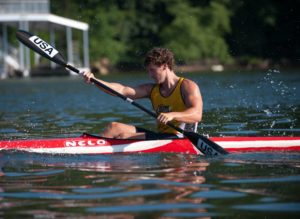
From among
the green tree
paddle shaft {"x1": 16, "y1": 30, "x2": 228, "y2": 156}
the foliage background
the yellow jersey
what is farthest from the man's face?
the green tree

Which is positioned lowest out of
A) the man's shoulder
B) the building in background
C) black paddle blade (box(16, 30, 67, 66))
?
the man's shoulder

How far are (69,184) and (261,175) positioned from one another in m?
2.00

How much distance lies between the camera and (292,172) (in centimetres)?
814

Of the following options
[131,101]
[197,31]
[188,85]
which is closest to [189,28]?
[197,31]

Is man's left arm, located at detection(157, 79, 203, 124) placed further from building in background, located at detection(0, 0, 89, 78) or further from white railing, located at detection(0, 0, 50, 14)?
white railing, located at detection(0, 0, 50, 14)

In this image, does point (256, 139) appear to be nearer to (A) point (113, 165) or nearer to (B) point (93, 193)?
(A) point (113, 165)

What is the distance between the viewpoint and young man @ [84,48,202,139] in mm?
9797

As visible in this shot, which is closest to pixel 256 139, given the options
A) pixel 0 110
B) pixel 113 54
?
pixel 0 110

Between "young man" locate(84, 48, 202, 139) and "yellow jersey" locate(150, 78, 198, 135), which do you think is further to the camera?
"yellow jersey" locate(150, 78, 198, 135)

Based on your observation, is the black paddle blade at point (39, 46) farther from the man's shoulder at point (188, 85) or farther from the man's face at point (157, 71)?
the man's shoulder at point (188, 85)

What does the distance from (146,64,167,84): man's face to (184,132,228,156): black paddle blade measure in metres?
0.85

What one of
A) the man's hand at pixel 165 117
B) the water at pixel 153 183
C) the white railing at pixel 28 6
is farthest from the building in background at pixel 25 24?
the man's hand at pixel 165 117

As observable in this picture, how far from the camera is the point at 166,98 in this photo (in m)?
10.1

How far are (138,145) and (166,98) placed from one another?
728 mm
